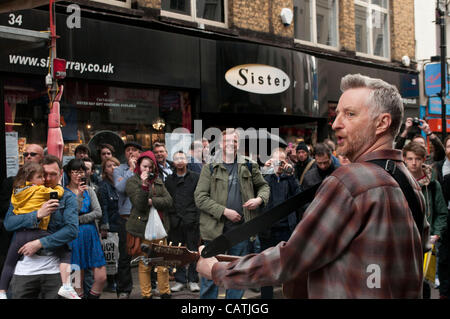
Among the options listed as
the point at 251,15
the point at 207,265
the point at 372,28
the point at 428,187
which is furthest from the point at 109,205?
the point at 372,28

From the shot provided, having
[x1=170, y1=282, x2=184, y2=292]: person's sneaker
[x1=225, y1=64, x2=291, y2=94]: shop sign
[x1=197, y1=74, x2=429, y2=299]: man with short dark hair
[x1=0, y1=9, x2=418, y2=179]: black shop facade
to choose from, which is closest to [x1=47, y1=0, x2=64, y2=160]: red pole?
[x1=0, y1=9, x2=418, y2=179]: black shop facade

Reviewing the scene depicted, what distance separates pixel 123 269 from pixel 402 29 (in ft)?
42.1

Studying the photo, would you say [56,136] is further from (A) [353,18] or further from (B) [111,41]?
(A) [353,18]

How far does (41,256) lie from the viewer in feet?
14.6

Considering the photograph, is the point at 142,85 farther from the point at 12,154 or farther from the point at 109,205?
the point at 109,205

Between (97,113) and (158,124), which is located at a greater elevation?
(97,113)

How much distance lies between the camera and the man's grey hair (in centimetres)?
183

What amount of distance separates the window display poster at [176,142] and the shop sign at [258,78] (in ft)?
5.08

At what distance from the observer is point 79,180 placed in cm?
559

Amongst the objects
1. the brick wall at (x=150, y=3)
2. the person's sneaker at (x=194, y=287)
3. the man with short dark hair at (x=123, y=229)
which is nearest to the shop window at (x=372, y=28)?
the brick wall at (x=150, y=3)

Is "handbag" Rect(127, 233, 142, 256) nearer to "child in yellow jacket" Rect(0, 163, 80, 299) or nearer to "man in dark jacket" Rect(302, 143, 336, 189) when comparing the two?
"child in yellow jacket" Rect(0, 163, 80, 299)

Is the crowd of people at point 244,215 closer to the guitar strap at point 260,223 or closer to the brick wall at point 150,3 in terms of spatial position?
the guitar strap at point 260,223

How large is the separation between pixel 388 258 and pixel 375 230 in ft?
0.36
